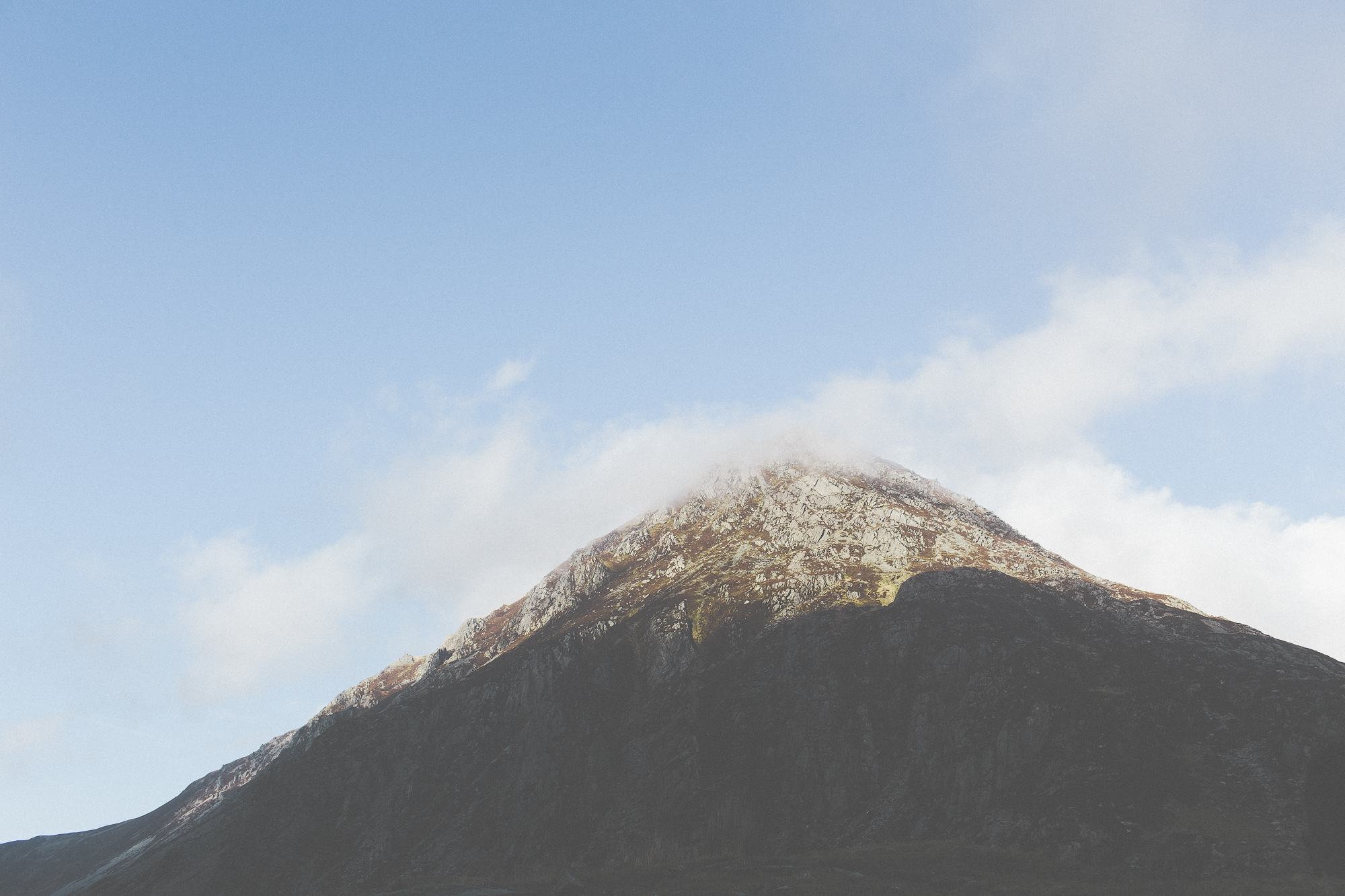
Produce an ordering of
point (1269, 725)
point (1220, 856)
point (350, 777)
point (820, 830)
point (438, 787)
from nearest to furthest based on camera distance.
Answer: point (1220, 856) → point (1269, 725) → point (820, 830) → point (438, 787) → point (350, 777)

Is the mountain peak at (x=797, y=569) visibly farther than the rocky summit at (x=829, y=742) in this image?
Yes

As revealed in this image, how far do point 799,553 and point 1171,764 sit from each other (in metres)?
86.3

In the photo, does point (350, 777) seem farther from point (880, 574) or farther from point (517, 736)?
point (880, 574)

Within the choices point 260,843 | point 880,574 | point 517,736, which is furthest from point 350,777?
point 880,574

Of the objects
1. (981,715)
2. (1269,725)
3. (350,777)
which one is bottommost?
(1269,725)

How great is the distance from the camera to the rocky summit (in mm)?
74875

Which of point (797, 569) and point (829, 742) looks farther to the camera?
point (797, 569)

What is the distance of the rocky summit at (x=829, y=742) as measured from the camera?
74.9 meters

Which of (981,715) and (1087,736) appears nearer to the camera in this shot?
(1087,736)

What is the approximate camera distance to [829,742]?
343 feet

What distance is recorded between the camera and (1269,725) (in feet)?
266

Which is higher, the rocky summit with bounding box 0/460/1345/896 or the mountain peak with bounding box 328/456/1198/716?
the mountain peak with bounding box 328/456/1198/716

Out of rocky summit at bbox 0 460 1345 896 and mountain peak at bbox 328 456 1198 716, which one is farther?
mountain peak at bbox 328 456 1198 716

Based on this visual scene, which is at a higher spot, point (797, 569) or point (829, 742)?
point (797, 569)
